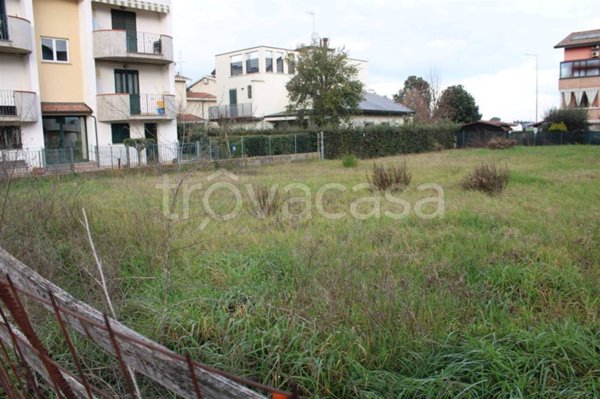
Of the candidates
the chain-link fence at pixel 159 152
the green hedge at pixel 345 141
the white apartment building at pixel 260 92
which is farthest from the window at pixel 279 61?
the chain-link fence at pixel 159 152

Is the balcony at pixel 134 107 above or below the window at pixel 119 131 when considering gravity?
above

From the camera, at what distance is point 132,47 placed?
2359 centimetres

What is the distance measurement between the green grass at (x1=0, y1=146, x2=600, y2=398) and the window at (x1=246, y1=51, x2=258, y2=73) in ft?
126

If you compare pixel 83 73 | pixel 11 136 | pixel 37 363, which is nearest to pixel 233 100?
pixel 83 73

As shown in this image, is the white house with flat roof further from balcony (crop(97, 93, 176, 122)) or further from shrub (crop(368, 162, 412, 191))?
shrub (crop(368, 162, 412, 191))

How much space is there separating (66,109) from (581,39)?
45986 millimetres

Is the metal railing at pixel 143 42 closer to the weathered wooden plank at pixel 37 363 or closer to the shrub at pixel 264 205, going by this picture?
the shrub at pixel 264 205

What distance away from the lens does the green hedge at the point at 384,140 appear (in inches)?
1065

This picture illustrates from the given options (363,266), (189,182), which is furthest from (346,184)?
(363,266)

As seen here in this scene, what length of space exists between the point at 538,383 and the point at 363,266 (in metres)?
2.51

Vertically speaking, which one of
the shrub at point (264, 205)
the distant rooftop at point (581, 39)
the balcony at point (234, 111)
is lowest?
the shrub at point (264, 205)

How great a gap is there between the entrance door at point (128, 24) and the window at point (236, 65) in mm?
22017

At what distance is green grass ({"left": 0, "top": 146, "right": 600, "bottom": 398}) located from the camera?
11.0ft

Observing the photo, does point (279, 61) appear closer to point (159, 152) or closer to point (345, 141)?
point (345, 141)
